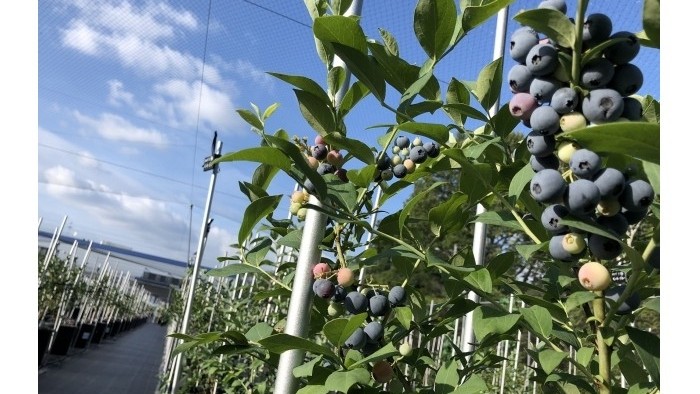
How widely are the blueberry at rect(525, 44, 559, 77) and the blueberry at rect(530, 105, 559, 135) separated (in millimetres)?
26

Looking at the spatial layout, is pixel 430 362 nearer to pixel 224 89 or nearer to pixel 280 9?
pixel 280 9

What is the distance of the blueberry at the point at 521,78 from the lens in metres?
0.39

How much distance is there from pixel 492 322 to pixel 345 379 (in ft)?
0.47

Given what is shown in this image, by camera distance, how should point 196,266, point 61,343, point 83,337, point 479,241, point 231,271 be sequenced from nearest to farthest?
point 231,271
point 479,241
point 196,266
point 61,343
point 83,337

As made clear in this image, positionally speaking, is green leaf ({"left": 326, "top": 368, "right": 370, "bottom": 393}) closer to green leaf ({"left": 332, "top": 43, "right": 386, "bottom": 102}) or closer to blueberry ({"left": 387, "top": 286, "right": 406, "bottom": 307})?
blueberry ({"left": 387, "top": 286, "right": 406, "bottom": 307})

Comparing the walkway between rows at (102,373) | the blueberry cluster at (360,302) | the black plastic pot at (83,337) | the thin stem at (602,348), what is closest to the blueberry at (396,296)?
the blueberry cluster at (360,302)

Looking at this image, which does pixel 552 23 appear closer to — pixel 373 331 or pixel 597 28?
pixel 597 28

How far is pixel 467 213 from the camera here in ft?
2.11

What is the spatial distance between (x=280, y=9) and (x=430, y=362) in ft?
13.8

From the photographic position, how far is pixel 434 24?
497 mm

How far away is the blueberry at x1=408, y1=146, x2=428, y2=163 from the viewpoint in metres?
0.67

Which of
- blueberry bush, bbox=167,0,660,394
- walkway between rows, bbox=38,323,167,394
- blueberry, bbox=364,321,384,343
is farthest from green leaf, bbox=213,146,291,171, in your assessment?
walkway between rows, bbox=38,323,167,394

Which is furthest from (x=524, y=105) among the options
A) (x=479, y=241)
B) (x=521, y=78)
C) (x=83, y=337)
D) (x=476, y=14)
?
(x=83, y=337)
